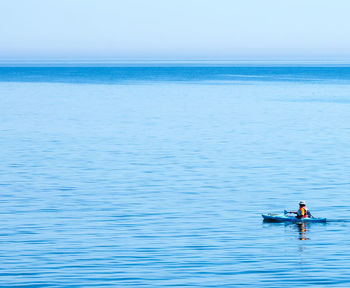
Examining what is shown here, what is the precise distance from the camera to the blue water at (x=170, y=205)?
2709cm

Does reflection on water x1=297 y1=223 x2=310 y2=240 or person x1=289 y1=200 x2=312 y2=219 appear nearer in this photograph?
reflection on water x1=297 y1=223 x2=310 y2=240

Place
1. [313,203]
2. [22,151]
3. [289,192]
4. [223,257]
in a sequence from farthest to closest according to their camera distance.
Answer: [22,151]
[289,192]
[313,203]
[223,257]

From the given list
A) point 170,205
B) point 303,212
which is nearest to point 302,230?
point 303,212

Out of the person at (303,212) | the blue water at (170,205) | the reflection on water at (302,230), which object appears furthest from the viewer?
the person at (303,212)

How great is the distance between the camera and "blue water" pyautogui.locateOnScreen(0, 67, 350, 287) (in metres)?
27.1

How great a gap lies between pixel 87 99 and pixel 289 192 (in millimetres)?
93510

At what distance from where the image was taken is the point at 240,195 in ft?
135

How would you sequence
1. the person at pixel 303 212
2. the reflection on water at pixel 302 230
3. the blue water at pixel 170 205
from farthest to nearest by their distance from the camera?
the person at pixel 303 212 → the reflection on water at pixel 302 230 → the blue water at pixel 170 205

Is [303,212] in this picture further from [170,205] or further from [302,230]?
[170,205]

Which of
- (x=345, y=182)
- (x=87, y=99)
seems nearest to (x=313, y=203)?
(x=345, y=182)

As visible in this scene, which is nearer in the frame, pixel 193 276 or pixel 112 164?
pixel 193 276

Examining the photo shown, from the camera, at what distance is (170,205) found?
126ft

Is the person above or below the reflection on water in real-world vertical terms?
above

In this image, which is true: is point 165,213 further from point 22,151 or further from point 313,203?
point 22,151
